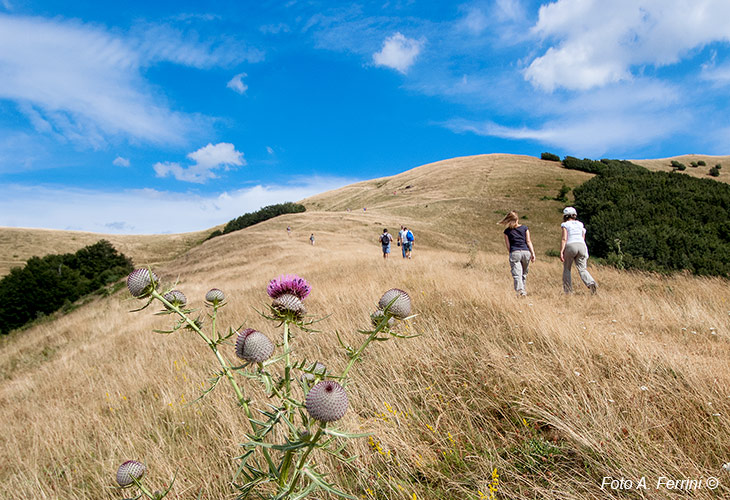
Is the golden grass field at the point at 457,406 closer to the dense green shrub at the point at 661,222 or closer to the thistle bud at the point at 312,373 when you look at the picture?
the thistle bud at the point at 312,373

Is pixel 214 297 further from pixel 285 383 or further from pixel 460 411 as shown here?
pixel 460 411

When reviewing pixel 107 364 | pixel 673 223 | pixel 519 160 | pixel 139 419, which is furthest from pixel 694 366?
pixel 519 160

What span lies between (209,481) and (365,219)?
1573 inches

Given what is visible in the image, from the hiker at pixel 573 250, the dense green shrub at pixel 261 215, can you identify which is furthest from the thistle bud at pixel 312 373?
the dense green shrub at pixel 261 215

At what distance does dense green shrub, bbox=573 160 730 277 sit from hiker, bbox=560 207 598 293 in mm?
4656

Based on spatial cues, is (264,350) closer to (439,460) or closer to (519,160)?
(439,460)

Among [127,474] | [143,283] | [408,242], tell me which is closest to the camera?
[143,283]

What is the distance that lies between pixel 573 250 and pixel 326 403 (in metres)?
8.39

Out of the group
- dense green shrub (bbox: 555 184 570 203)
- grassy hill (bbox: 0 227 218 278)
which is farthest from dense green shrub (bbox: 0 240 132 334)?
dense green shrub (bbox: 555 184 570 203)

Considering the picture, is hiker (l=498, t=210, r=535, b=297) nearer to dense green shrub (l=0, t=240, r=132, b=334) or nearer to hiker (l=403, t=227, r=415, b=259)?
hiker (l=403, t=227, r=415, b=259)

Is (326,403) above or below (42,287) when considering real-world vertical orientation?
above

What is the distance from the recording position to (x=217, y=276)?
917 inches

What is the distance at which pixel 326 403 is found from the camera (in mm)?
1353

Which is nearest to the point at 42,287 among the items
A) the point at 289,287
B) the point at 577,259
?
the point at 289,287
